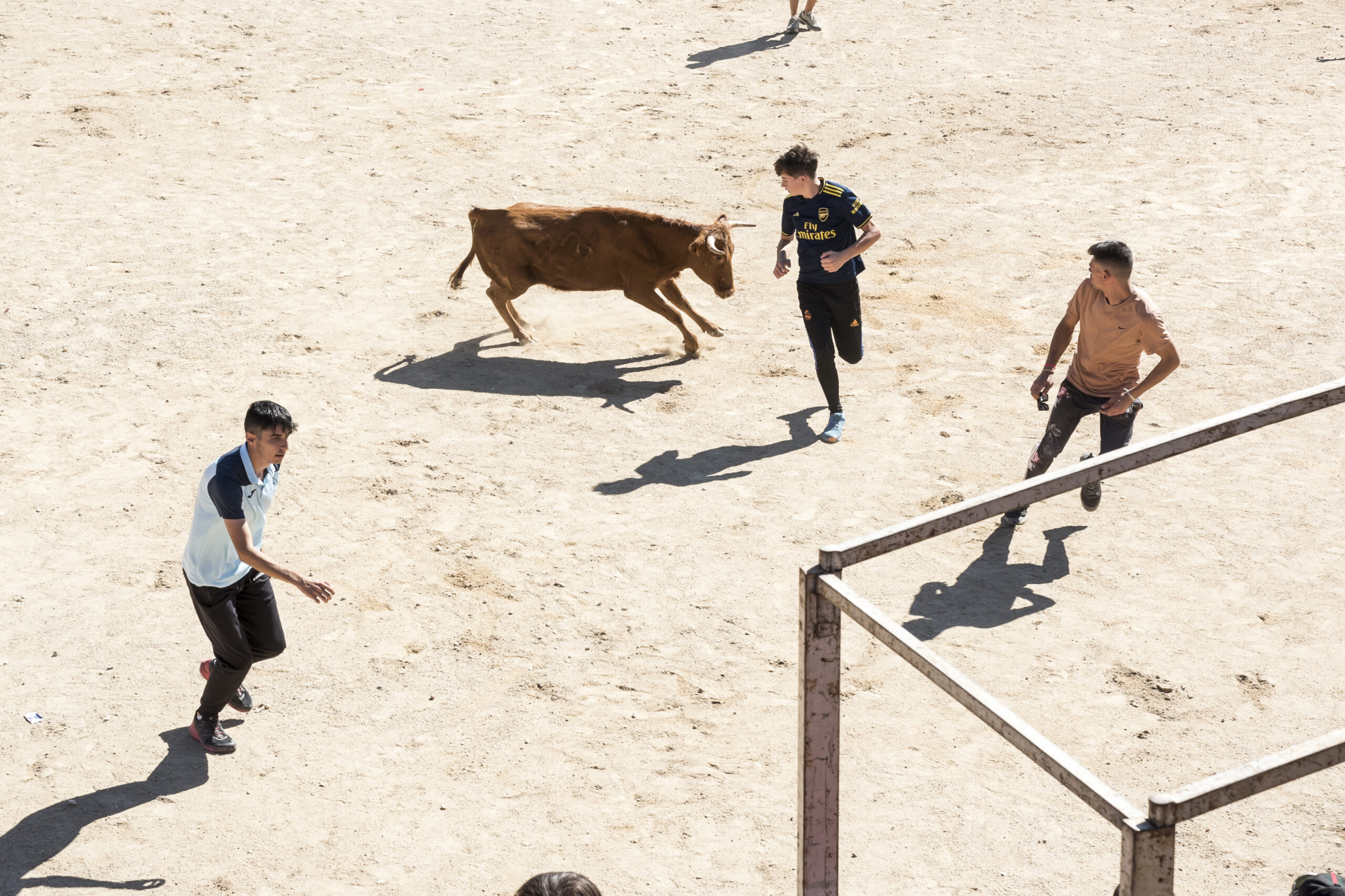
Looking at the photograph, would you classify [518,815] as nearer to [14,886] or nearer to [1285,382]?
[14,886]

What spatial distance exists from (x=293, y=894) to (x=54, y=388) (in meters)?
5.47

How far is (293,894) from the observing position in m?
5.21

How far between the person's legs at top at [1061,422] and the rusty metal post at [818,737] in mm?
4474

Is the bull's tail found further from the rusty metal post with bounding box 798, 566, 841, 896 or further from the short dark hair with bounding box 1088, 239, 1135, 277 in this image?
the rusty metal post with bounding box 798, 566, 841, 896

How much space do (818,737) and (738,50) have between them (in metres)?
14.3

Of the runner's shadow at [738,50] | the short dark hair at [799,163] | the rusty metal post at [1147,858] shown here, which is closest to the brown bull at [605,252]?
the short dark hair at [799,163]

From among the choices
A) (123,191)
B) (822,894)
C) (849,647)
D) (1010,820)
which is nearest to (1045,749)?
(822,894)

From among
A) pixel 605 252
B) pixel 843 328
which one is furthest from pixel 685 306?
pixel 843 328

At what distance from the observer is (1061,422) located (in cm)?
738

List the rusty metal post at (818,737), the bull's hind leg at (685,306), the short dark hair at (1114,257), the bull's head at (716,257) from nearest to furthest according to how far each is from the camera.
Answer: the rusty metal post at (818,737) < the short dark hair at (1114,257) < the bull's head at (716,257) < the bull's hind leg at (685,306)

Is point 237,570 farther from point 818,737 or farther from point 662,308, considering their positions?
point 662,308

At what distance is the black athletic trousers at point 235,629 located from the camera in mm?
5656

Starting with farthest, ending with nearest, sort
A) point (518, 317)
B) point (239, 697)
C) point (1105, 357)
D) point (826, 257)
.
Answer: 1. point (518, 317)
2. point (826, 257)
3. point (1105, 357)
4. point (239, 697)

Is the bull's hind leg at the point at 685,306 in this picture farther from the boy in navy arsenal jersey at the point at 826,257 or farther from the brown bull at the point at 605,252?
the boy in navy arsenal jersey at the point at 826,257
